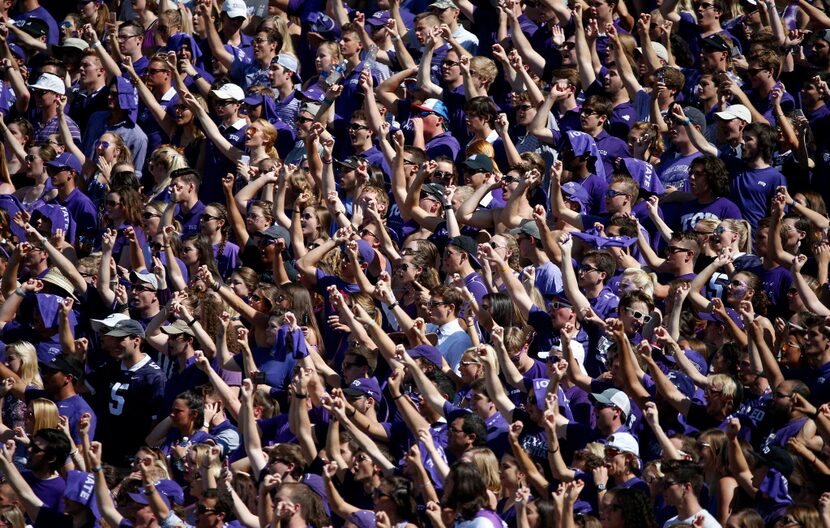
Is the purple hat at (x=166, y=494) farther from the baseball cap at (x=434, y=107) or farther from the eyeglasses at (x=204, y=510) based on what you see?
the baseball cap at (x=434, y=107)

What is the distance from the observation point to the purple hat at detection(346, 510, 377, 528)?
9594 millimetres

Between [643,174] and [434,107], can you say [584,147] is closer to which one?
[643,174]

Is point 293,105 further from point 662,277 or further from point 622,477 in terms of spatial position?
point 622,477

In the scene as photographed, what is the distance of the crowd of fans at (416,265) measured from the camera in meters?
9.89

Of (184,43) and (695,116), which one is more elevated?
(695,116)

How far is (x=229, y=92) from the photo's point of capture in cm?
1410

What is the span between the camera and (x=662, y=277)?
11.9 meters

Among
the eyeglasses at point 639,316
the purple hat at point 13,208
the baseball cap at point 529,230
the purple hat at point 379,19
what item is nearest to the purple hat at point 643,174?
the baseball cap at point 529,230

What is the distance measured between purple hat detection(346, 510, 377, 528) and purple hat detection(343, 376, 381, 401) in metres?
1.11

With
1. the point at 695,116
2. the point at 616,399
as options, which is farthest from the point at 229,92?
the point at 616,399

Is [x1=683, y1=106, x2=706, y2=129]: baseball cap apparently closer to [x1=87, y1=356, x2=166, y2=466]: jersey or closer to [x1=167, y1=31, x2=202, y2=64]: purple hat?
[x1=87, y1=356, x2=166, y2=466]: jersey

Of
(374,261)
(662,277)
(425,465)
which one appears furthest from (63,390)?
(662,277)

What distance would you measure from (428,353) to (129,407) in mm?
2179

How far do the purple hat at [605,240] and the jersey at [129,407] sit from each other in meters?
2.81
